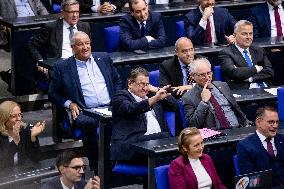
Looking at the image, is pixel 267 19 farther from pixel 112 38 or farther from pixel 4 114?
pixel 4 114

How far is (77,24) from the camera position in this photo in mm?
7918

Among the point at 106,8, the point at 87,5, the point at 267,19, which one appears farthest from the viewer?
the point at 87,5

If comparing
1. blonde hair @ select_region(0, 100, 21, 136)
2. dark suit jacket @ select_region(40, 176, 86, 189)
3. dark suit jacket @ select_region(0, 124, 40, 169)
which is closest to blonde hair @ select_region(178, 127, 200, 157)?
dark suit jacket @ select_region(40, 176, 86, 189)

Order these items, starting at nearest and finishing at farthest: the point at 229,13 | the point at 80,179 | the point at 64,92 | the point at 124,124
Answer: the point at 80,179 → the point at 124,124 → the point at 64,92 → the point at 229,13

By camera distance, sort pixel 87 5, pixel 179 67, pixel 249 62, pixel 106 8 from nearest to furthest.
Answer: pixel 179 67 → pixel 249 62 → pixel 106 8 → pixel 87 5

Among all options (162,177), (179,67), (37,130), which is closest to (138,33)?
(179,67)

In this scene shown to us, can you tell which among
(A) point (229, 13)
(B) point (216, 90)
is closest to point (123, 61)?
(B) point (216, 90)

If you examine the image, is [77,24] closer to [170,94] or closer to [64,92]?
[64,92]

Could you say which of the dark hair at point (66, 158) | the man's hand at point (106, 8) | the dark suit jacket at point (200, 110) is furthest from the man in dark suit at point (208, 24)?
the dark hair at point (66, 158)

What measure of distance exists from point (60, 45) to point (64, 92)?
878mm

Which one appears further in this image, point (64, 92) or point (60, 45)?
point (60, 45)

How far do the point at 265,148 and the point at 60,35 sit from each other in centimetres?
260

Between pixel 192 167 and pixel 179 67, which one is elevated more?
pixel 179 67

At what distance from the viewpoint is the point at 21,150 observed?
607cm
